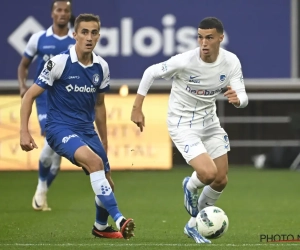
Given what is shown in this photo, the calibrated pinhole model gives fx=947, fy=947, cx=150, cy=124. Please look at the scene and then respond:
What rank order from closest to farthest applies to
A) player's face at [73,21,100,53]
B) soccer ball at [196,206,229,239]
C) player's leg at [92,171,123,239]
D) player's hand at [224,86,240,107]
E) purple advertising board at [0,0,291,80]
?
soccer ball at [196,206,229,239] → player's hand at [224,86,240,107] → player's face at [73,21,100,53] → player's leg at [92,171,123,239] → purple advertising board at [0,0,291,80]

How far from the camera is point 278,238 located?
857 cm

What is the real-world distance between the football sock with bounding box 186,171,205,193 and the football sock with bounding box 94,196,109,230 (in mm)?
809

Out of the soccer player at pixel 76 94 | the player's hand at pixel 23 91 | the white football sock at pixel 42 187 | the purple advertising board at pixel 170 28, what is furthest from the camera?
the purple advertising board at pixel 170 28

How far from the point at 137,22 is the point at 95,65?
30.1ft

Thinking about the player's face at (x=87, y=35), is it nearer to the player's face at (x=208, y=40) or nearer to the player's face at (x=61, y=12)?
the player's face at (x=208, y=40)

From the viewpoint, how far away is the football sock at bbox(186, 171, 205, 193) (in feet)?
28.3

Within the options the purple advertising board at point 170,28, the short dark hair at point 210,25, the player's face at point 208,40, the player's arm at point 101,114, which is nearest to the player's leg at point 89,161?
the player's arm at point 101,114

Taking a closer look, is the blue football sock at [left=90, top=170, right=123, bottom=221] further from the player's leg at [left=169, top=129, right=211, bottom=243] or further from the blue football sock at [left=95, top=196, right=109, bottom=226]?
the player's leg at [left=169, top=129, right=211, bottom=243]

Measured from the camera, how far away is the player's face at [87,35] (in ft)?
27.4

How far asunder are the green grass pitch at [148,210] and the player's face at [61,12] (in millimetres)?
2303

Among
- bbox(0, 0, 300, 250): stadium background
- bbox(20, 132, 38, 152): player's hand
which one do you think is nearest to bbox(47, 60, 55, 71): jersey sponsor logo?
bbox(20, 132, 38, 152): player's hand

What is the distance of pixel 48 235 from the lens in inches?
348

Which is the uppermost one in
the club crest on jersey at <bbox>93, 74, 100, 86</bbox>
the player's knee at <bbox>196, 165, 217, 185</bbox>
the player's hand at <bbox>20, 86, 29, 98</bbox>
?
the club crest on jersey at <bbox>93, 74, 100, 86</bbox>

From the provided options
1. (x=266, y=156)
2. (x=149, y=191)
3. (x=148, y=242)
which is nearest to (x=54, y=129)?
(x=148, y=242)
